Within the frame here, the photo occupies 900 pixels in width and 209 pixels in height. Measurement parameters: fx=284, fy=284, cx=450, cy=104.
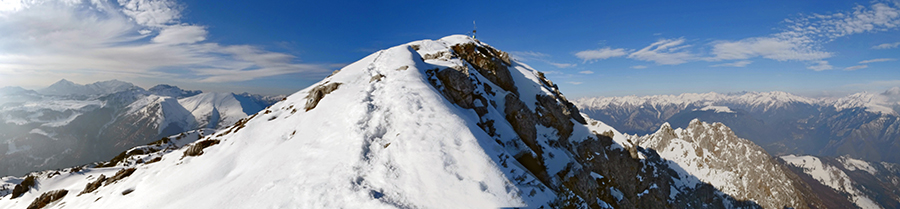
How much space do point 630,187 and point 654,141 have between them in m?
106

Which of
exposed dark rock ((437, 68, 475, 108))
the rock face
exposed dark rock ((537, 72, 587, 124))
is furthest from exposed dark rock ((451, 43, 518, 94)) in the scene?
the rock face

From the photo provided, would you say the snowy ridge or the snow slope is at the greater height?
the snow slope

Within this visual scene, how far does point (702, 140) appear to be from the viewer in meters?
128

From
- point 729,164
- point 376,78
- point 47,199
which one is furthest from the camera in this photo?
point 729,164

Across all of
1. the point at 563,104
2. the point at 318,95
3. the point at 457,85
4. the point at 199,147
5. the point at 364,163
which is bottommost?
the point at 199,147

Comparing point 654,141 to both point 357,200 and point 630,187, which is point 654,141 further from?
point 357,200

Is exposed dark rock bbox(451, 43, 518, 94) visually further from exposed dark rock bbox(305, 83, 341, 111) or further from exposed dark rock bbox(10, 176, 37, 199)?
exposed dark rock bbox(10, 176, 37, 199)

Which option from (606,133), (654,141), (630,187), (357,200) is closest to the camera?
(357,200)

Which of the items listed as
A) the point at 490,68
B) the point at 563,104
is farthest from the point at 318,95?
the point at 563,104

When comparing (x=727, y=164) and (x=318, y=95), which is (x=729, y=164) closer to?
(x=727, y=164)

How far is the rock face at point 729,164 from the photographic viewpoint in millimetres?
112375

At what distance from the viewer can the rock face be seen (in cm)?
11238

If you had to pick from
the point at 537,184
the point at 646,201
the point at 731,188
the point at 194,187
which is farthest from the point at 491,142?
the point at 731,188

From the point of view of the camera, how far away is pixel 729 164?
119 meters
